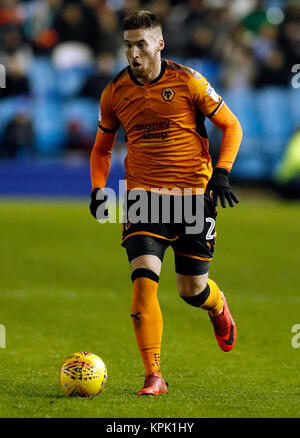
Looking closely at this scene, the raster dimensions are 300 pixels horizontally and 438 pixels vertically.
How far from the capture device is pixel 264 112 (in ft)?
60.7

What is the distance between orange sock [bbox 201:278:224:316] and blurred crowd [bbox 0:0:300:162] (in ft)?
39.7

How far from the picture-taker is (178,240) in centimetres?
612

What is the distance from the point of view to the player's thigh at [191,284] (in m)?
6.21

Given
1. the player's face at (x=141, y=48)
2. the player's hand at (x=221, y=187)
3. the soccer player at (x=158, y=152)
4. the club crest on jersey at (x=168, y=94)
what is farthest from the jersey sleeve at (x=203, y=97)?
the player's hand at (x=221, y=187)

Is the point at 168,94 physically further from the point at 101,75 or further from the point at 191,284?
the point at 101,75

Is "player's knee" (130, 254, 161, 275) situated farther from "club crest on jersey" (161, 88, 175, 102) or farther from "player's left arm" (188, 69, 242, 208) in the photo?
"club crest on jersey" (161, 88, 175, 102)

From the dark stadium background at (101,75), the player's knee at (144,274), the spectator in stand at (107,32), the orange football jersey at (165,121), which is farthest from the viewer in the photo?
the spectator in stand at (107,32)

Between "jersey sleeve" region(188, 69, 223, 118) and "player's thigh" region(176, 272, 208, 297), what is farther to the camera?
"player's thigh" region(176, 272, 208, 297)

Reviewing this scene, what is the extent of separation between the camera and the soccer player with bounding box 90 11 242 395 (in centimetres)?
571

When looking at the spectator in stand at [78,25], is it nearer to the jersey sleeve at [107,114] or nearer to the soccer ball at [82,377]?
the jersey sleeve at [107,114]

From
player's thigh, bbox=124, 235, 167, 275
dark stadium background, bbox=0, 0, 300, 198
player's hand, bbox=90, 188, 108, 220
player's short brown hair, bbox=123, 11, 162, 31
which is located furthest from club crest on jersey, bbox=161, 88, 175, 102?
dark stadium background, bbox=0, 0, 300, 198

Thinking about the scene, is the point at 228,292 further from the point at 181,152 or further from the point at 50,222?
the point at 50,222

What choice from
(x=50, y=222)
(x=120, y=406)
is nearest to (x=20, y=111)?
(x=50, y=222)
